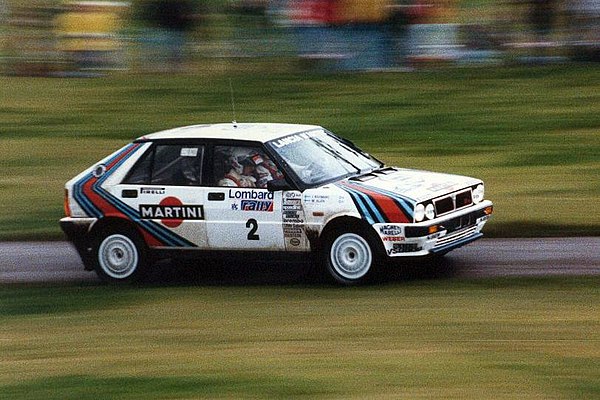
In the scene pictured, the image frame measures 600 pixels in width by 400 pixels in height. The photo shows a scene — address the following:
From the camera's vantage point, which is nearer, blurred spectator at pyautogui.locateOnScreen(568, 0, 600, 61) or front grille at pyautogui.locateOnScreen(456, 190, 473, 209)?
front grille at pyautogui.locateOnScreen(456, 190, 473, 209)

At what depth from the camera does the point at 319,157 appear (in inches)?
456

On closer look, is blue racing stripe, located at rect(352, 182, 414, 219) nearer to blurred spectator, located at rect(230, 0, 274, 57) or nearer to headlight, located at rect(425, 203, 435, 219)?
headlight, located at rect(425, 203, 435, 219)

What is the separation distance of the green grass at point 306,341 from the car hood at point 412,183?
78 cm

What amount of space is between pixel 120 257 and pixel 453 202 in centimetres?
314

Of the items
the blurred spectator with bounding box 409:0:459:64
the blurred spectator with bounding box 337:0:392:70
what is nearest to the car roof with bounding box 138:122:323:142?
the blurred spectator with bounding box 337:0:392:70

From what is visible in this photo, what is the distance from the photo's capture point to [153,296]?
11023 millimetres

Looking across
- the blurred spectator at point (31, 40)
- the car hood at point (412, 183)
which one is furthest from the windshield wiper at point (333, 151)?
the blurred spectator at point (31, 40)

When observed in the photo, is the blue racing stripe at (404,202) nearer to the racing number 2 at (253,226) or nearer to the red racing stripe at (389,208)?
the red racing stripe at (389,208)

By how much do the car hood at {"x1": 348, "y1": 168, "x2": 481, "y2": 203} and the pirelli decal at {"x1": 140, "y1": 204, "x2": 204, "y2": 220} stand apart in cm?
140

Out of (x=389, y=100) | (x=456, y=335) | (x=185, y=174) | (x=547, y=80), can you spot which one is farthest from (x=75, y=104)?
(x=456, y=335)

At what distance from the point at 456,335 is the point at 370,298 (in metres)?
1.81

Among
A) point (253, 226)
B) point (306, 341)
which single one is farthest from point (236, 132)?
point (306, 341)

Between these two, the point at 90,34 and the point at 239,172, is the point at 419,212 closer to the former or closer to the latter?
the point at 239,172

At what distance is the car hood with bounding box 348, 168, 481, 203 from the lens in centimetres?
1088
